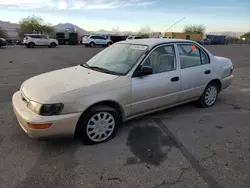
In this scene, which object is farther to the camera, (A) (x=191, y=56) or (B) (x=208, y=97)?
(B) (x=208, y=97)

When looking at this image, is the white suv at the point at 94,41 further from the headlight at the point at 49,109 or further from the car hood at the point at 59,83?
the headlight at the point at 49,109

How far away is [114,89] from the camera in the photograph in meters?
3.44

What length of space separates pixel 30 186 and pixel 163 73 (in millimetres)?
2665

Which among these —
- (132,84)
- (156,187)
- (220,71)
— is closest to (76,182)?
(156,187)

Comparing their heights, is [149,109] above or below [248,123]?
above

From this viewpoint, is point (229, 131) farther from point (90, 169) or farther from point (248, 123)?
point (90, 169)

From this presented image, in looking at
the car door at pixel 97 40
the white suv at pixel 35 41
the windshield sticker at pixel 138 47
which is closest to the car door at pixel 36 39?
the white suv at pixel 35 41

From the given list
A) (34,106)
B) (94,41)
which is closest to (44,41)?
(94,41)

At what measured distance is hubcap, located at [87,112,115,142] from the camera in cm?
337

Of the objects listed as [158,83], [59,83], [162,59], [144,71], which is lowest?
[158,83]

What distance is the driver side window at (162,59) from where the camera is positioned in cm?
395

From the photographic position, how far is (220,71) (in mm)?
5066

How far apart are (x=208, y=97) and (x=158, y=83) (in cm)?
172

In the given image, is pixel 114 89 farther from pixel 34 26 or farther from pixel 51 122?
pixel 34 26
